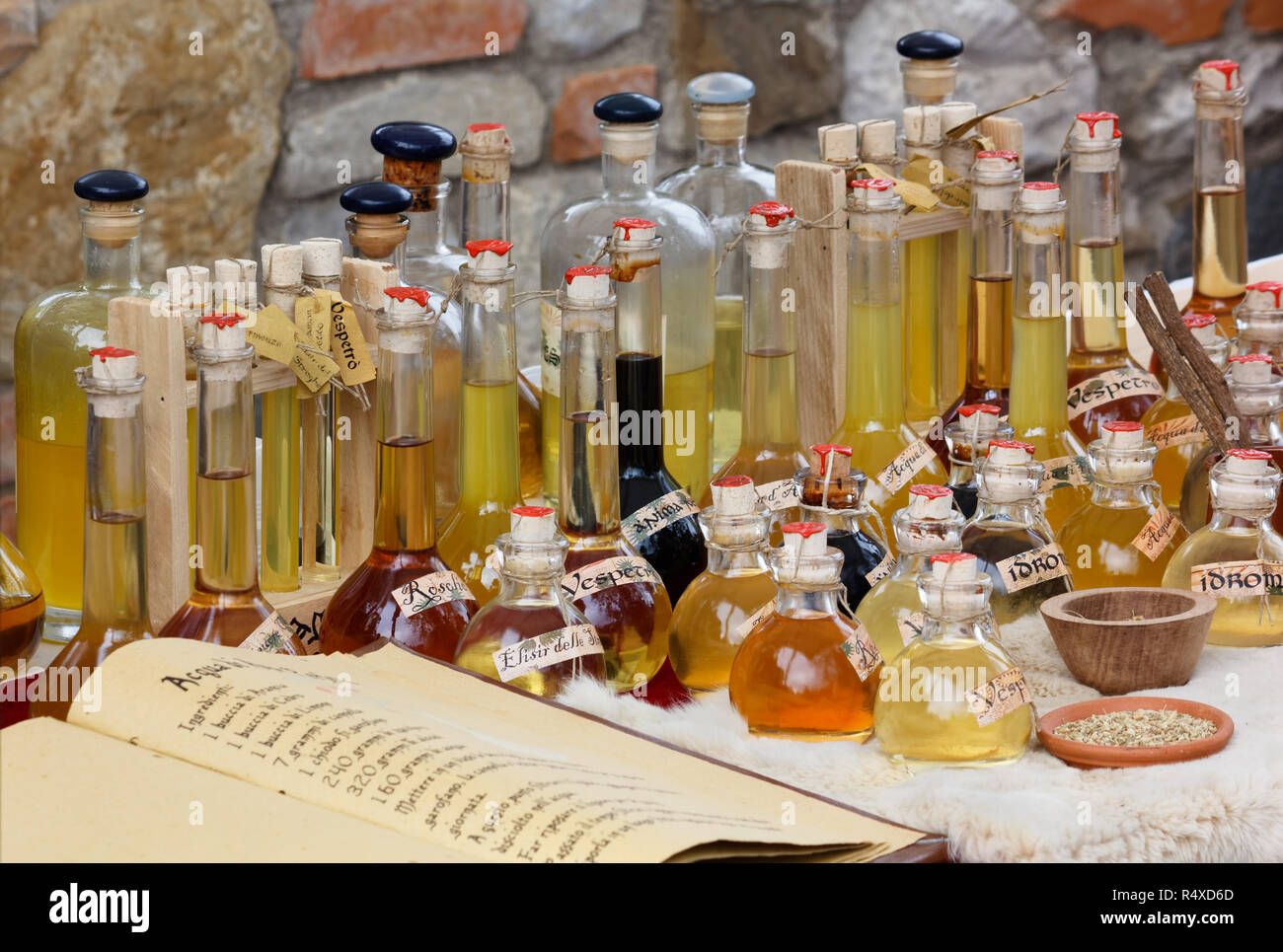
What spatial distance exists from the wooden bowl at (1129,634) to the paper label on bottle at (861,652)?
0.10 meters

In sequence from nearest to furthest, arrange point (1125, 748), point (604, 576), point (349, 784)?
point (349, 784) < point (1125, 748) < point (604, 576)

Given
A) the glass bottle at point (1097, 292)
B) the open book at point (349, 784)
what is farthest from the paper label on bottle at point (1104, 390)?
the open book at point (349, 784)

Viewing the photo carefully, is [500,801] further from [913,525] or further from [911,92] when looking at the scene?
[911,92]

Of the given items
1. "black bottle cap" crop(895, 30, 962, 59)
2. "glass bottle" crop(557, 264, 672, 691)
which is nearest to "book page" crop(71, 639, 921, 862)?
"glass bottle" crop(557, 264, 672, 691)

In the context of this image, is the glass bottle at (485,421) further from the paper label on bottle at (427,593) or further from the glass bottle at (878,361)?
the glass bottle at (878,361)

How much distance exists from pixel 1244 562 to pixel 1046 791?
0.69 feet

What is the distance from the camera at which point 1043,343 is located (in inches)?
35.0

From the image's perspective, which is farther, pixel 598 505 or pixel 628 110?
pixel 628 110

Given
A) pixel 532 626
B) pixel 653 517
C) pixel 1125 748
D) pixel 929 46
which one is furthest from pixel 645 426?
pixel 929 46

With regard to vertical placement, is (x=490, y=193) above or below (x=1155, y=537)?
above

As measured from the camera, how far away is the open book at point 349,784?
55 centimetres

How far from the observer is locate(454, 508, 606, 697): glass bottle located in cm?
72

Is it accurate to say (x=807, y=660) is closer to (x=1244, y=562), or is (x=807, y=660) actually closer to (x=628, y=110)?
(x=1244, y=562)

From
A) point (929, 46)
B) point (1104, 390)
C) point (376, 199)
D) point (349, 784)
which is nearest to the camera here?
point (349, 784)
